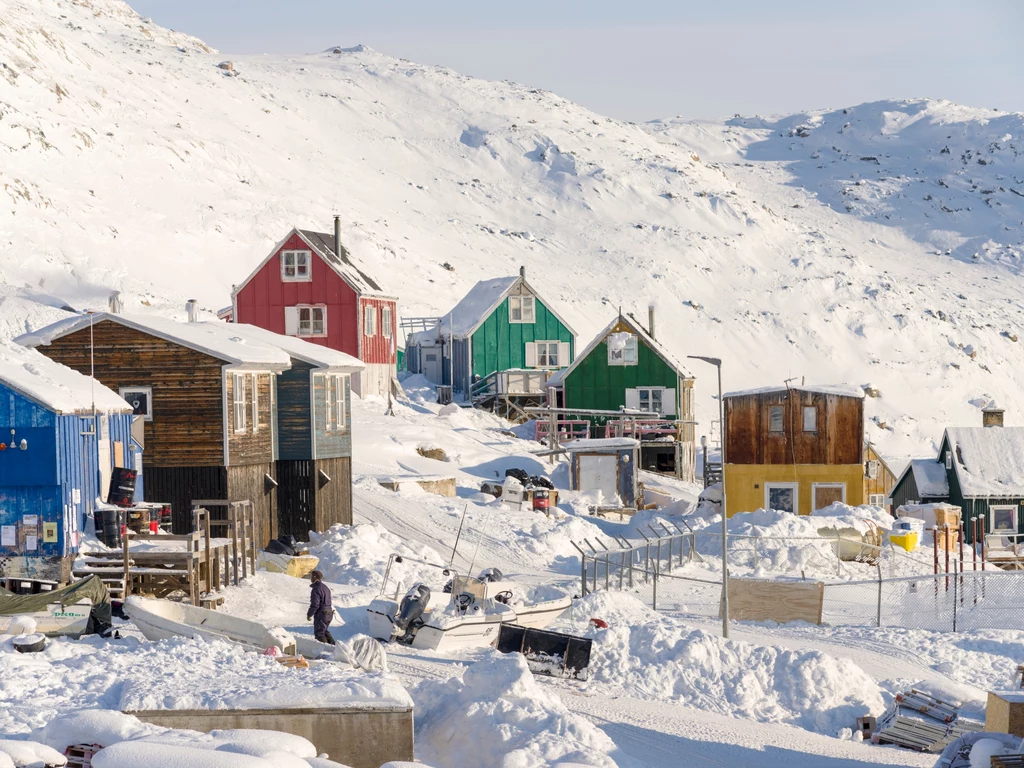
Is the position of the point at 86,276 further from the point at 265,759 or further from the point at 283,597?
the point at 265,759

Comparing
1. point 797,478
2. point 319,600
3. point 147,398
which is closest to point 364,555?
point 147,398

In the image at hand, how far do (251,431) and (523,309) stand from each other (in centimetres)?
3086

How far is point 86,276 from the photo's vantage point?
6041 centimetres

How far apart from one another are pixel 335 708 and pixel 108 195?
59938 mm

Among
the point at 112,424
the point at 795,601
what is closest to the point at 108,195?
the point at 112,424

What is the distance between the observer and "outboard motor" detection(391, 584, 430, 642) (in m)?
24.0

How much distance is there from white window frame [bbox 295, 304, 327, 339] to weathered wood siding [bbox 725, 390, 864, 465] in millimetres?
20520

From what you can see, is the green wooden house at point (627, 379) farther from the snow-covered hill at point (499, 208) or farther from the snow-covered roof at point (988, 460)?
the snow-covered hill at point (499, 208)

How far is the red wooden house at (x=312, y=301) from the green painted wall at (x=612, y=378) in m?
7.98

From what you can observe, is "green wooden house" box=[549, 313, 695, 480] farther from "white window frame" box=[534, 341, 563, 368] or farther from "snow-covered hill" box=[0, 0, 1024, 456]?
"snow-covered hill" box=[0, 0, 1024, 456]

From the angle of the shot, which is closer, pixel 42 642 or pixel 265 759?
pixel 265 759

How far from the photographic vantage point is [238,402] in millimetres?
31188

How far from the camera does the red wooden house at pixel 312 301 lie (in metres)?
55.4

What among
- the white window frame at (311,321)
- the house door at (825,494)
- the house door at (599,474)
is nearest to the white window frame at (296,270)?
the white window frame at (311,321)
